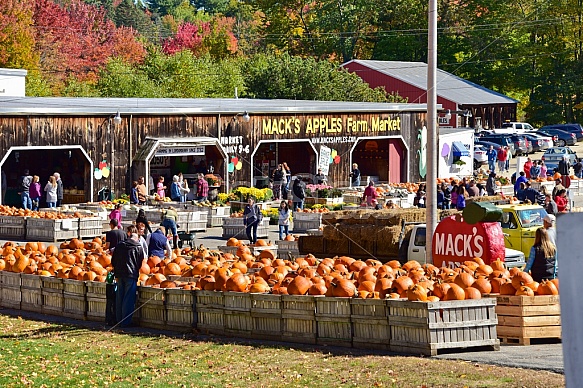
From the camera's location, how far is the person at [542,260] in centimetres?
1631

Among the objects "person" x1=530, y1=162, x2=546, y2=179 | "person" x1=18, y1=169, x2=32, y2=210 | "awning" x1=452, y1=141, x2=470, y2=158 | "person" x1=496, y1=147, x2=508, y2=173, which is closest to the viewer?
"person" x1=18, y1=169, x2=32, y2=210

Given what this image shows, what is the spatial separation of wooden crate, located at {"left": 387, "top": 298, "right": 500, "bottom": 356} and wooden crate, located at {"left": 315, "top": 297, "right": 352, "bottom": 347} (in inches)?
26.9

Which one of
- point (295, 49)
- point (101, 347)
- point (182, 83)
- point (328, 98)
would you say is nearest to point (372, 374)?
point (101, 347)

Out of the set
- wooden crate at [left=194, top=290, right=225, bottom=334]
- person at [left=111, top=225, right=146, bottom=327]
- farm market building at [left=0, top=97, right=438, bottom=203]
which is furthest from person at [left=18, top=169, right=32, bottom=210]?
wooden crate at [left=194, top=290, right=225, bottom=334]

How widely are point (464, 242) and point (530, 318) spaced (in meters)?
4.94

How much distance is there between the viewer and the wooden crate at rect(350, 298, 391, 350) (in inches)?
571

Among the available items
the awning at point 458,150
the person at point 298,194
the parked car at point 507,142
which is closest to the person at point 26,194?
the person at point 298,194

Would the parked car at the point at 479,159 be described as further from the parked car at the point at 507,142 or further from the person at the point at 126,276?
the person at the point at 126,276

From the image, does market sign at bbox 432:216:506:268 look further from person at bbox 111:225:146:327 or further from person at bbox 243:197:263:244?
person at bbox 243:197:263:244

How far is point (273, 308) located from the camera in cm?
1560

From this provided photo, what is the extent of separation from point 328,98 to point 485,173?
17.7m

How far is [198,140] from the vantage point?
4200 centimetres

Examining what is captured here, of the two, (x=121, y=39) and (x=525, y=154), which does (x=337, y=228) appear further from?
(x=121, y=39)

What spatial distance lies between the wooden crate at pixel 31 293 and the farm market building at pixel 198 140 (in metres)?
18.1
